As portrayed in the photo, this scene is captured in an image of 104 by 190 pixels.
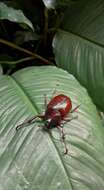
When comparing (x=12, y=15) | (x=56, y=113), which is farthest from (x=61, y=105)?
(x=12, y=15)

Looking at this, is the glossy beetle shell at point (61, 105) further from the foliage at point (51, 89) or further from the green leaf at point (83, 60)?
the green leaf at point (83, 60)

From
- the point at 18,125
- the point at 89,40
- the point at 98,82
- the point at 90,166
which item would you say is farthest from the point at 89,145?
the point at 89,40

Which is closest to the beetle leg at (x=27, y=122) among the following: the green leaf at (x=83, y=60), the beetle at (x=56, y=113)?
the beetle at (x=56, y=113)

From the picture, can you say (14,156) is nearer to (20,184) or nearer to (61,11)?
(20,184)

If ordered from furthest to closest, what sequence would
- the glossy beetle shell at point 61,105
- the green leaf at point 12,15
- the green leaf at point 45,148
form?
the green leaf at point 12,15
the glossy beetle shell at point 61,105
the green leaf at point 45,148

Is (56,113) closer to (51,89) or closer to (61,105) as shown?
(61,105)

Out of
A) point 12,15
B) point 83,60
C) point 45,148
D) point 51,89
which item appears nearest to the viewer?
point 45,148

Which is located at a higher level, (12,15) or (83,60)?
(12,15)

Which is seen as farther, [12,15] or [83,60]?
[83,60]
